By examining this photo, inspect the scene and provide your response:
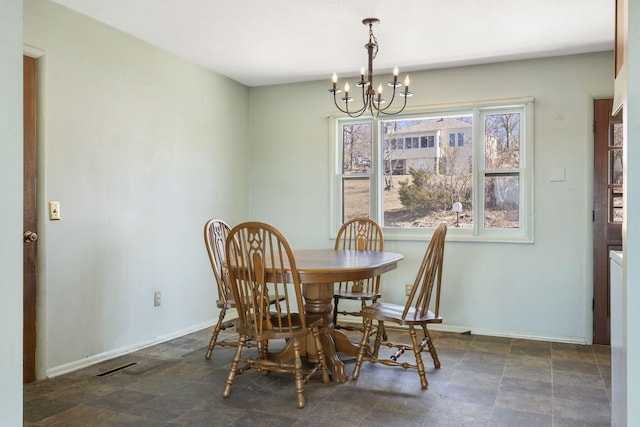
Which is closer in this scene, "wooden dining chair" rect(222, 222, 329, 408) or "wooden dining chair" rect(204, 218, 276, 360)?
"wooden dining chair" rect(222, 222, 329, 408)

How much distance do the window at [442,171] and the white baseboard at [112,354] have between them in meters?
1.60

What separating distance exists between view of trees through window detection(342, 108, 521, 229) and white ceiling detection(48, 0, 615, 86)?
1.82ft

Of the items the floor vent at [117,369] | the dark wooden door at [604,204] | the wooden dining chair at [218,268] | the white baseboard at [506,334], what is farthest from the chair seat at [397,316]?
the dark wooden door at [604,204]

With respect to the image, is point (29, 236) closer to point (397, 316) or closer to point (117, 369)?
point (117, 369)

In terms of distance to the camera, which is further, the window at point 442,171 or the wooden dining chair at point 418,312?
the window at point 442,171

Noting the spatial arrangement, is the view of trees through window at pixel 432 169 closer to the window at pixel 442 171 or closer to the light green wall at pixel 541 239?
the window at pixel 442 171

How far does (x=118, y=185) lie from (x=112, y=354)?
3.84 ft

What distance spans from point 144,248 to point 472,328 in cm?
275

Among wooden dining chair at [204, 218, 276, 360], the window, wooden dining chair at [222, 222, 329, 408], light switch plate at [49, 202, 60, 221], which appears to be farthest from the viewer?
the window

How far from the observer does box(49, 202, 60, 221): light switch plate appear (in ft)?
9.60

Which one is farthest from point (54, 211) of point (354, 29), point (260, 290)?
point (354, 29)

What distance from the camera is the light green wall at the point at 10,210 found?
121 centimetres

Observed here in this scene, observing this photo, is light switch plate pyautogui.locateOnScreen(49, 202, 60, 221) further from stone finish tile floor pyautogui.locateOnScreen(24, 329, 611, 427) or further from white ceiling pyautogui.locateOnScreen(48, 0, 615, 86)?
white ceiling pyautogui.locateOnScreen(48, 0, 615, 86)

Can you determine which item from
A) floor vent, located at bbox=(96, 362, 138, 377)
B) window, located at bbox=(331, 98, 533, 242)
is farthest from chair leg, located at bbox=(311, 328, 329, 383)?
window, located at bbox=(331, 98, 533, 242)
